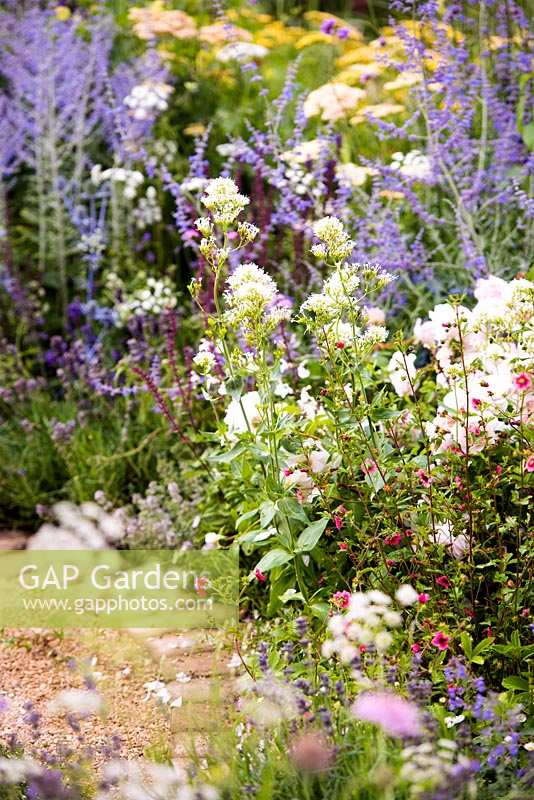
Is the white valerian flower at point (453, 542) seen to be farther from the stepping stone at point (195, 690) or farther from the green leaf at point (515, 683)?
the stepping stone at point (195, 690)

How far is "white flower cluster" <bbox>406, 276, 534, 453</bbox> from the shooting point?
218cm

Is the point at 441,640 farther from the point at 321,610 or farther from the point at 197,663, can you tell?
the point at 197,663

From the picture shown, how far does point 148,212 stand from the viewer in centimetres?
459

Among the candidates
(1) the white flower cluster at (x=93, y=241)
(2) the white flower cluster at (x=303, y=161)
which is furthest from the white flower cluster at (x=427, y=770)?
(1) the white flower cluster at (x=93, y=241)

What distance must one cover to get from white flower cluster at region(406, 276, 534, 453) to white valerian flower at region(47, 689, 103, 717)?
893 mm

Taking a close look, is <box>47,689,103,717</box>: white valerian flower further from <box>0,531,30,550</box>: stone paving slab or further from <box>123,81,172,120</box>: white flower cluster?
<box>123,81,172,120</box>: white flower cluster

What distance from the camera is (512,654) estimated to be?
7.01ft

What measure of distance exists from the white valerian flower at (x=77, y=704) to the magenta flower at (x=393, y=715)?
601 mm

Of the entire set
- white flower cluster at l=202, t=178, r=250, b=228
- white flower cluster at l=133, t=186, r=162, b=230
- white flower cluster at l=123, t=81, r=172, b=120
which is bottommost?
white flower cluster at l=202, t=178, r=250, b=228

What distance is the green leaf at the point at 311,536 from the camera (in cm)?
226

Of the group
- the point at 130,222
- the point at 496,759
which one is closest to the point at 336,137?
the point at 130,222

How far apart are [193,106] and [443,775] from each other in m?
4.35

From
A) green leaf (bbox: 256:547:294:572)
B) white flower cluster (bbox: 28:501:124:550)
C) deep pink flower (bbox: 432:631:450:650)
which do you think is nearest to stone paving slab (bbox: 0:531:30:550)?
white flower cluster (bbox: 28:501:124:550)

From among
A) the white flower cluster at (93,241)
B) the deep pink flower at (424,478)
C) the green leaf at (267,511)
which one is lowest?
the green leaf at (267,511)
